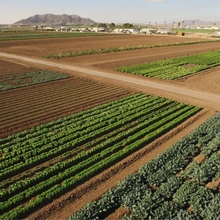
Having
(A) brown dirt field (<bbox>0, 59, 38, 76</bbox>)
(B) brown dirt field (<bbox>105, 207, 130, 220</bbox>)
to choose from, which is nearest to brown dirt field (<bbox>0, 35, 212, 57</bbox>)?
(A) brown dirt field (<bbox>0, 59, 38, 76</bbox>)

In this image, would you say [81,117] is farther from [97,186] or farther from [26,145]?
[97,186]

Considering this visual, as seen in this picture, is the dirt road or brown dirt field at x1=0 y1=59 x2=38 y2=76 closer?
the dirt road

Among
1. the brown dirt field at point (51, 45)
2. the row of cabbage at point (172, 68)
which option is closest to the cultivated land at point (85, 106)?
the row of cabbage at point (172, 68)

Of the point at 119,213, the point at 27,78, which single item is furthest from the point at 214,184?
the point at 27,78

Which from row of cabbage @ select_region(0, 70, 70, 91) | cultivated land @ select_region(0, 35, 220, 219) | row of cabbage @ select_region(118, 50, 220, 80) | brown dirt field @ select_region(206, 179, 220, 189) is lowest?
brown dirt field @ select_region(206, 179, 220, 189)

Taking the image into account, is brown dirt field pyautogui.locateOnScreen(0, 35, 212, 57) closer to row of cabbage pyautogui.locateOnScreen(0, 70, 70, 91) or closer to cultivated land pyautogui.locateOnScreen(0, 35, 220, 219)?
cultivated land pyautogui.locateOnScreen(0, 35, 220, 219)

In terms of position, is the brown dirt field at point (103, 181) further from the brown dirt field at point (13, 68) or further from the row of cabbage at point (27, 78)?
the brown dirt field at point (13, 68)
